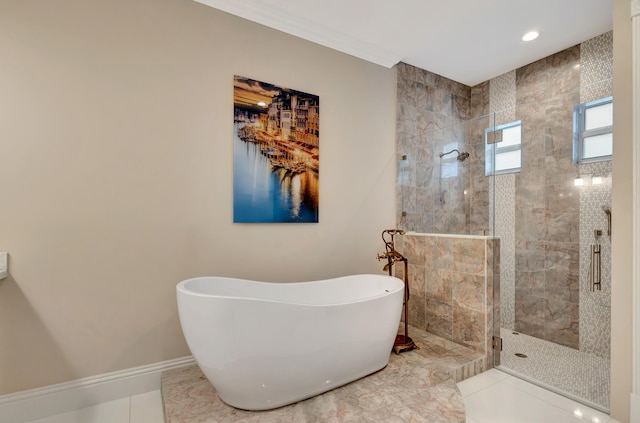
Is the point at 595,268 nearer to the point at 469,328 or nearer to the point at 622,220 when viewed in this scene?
the point at 622,220

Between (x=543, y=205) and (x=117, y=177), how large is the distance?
3191mm

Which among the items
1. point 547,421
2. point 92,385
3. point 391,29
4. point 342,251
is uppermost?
point 391,29

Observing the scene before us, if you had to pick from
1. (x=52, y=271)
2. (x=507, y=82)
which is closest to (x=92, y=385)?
(x=52, y=271)

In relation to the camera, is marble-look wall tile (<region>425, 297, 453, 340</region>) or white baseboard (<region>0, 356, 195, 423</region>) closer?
white baseboard (<region>0, 356, 195, 423</region>)

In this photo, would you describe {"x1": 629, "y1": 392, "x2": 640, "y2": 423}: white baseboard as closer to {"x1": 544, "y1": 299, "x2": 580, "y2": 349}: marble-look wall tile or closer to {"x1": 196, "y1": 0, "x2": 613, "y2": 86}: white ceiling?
{"x1": 544, "y1": 299, "x2": 580, "y2": 349}: marble-look wall tile

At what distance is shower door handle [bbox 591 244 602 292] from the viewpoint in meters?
2.10

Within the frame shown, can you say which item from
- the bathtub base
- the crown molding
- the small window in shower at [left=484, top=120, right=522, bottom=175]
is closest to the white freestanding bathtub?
the bathtub base

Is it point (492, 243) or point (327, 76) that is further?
point (327, 76)

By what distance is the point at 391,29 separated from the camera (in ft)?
8.26

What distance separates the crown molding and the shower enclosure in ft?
3.03

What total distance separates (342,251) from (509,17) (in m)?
2.35

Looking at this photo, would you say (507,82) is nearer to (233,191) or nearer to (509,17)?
(509,17)

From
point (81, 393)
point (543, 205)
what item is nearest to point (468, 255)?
point (543, 205)

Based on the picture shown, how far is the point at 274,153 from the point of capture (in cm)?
235
